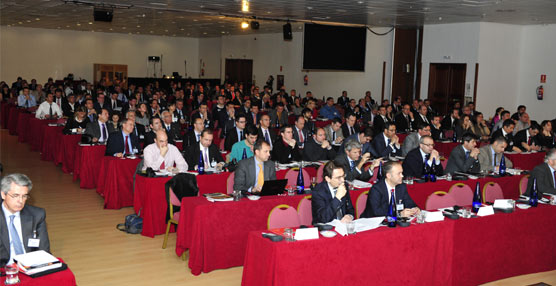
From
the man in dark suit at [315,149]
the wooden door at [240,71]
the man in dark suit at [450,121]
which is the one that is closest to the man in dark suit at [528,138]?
the man in dark suit at [450,121]

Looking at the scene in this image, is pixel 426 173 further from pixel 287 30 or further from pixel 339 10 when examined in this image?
pixel 287 30

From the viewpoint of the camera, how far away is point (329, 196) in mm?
5289

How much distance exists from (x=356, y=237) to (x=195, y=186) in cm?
243

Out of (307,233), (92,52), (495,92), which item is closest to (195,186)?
(307,233)

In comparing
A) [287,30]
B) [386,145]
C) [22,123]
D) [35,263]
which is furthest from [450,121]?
[35,263]

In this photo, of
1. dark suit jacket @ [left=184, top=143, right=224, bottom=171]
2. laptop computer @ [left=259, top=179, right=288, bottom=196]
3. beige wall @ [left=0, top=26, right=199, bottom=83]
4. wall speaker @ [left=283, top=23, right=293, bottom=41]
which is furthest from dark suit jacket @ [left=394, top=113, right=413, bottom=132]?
beige wall @ [left=0, top=26, right=199, bottom=83]

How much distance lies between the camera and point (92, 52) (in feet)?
100

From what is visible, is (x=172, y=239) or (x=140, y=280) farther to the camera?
(x=172, y=239)

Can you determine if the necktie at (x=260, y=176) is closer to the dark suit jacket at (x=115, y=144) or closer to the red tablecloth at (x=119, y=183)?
the red tablecloth at (x=119, y=183)

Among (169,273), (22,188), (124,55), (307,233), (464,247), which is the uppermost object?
(124,55)

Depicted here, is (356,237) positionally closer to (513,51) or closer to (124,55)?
(513,51)

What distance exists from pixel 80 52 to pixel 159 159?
25146mm

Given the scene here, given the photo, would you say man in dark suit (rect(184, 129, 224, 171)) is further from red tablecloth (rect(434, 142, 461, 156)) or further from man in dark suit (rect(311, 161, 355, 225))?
red tablecloth (rect(434, 142, 461, 156))

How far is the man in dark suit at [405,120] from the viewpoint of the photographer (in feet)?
46.6
